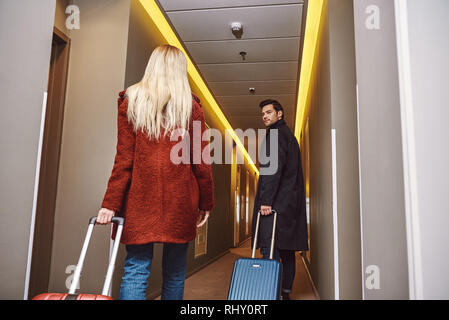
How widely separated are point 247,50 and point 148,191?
8.79ft

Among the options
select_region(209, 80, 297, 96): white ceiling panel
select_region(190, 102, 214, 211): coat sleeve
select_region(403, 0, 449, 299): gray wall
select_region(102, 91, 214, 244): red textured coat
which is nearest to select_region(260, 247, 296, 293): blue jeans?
select_region(190, 102, 214, 211): coat sleeve

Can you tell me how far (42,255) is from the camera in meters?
2.21

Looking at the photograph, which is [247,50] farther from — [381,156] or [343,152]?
[381,156]

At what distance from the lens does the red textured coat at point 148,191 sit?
1.33 metres

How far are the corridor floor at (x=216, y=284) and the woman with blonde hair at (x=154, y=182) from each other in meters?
1.69

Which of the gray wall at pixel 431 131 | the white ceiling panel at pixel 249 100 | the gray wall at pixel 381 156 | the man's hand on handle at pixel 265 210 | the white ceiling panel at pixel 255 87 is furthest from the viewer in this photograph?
the white ceiling panel at pixel 249 100

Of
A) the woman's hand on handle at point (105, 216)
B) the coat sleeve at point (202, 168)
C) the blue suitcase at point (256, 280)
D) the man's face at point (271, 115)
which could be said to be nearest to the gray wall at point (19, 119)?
the woman's hand on handle at point (105, 216)

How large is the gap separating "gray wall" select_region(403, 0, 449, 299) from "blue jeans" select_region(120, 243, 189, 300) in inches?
34.6

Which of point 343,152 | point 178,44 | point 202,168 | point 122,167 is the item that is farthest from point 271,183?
point 178,44

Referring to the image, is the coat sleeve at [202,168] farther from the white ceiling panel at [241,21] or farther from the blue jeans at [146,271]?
the white ceiling panel at [241,21]

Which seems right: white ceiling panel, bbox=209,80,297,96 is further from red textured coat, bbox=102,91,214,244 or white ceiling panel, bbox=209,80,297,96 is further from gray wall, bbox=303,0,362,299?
red textured coat, bbox=102,91,214,244

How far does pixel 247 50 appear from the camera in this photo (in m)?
3.65

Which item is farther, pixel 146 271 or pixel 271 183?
pixel 271 183

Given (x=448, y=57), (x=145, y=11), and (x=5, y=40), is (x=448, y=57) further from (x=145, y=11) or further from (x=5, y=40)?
(x=145, y=11)
